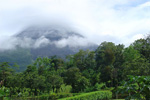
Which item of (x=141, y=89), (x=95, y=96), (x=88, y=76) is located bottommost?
(x=95, y=96)

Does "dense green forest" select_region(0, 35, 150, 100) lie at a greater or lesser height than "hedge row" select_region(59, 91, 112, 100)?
greater

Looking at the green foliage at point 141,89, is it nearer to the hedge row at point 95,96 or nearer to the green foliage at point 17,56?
the hedge row at point 95,96

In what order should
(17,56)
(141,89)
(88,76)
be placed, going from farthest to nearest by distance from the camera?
1. (17,56)
2. (88,76)
3. (141,89)

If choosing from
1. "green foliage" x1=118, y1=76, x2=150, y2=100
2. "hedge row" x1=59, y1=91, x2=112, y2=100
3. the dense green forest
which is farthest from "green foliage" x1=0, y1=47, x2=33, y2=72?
"green foliage" x1=118, y1=76, x2=150, y2=100

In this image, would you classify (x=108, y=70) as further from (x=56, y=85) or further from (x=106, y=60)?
(x=56, y=85)

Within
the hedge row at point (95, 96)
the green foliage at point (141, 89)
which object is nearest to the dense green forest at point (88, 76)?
the hedge row at point (95, 96)

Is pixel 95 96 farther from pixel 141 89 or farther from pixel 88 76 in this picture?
pixel 141 89

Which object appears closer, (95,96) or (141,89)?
(141,89)

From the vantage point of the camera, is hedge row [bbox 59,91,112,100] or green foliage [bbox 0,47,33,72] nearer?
hedge row [bbox 59,91,112,100]

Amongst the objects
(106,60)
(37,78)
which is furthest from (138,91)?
(106,60)

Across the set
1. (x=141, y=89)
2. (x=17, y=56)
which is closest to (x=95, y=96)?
(x=141, y=89)

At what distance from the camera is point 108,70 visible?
884 inches

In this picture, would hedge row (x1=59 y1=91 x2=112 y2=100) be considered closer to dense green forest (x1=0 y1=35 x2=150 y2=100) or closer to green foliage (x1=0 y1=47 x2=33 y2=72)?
dense green forest (x1=0 y1=35 x2=150 y2=100)

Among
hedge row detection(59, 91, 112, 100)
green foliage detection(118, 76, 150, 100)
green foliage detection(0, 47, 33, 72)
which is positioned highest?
green foliage detection(0, 47, 33, 72)
